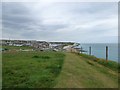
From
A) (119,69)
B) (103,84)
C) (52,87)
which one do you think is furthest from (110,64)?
(52,87)

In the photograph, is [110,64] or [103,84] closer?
[103,84]

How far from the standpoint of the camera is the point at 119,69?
7383mm

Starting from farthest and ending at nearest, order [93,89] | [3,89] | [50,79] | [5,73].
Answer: [5,73] < [50,79] < [93,89] < [3,89]

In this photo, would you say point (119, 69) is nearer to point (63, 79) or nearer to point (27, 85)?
point (63, 79)

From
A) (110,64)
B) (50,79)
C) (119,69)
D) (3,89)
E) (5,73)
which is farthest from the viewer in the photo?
(110,64)

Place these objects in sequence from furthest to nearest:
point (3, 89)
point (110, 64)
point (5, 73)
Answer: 1. point (110, 64)
2. point (5, 73)
3. point (3, 89)

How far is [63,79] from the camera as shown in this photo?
4.48 metres

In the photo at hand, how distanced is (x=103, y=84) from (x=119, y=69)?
10.5 ft

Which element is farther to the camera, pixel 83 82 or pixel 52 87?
pixel 83 82

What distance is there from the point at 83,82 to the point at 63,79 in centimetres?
54

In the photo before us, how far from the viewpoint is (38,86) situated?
12.7 feet

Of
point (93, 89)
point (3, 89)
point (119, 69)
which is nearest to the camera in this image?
point (3, 89)

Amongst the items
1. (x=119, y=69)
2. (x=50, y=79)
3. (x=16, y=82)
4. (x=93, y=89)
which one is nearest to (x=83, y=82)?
(x=93, y=89)

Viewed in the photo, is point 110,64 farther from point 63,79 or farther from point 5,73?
point 5,73
